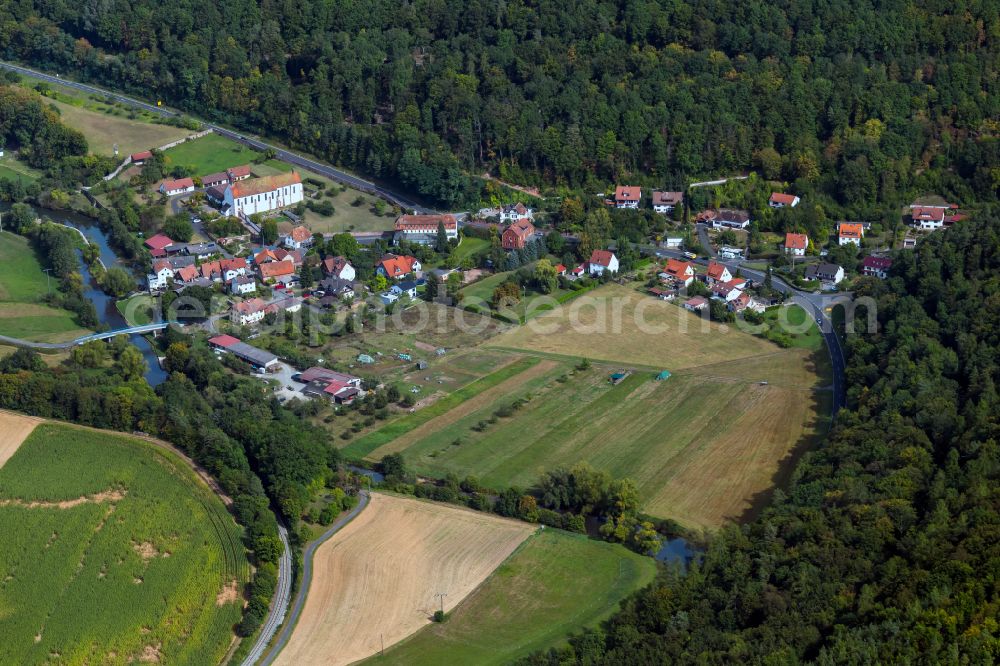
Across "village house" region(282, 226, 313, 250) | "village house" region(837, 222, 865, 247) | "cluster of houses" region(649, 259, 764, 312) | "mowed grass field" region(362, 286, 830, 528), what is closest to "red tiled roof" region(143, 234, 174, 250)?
"village house" region(282, 226, 313, 250)

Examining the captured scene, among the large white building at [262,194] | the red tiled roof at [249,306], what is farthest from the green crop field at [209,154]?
the red tiled roof at [249,306]

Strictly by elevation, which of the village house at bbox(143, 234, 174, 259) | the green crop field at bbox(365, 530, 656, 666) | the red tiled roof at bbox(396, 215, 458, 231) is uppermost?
the red tiled roof at bbox(396, 215, 458, 231)

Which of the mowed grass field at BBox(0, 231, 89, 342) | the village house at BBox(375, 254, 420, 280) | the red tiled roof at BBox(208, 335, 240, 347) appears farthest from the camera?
the village house at BBox(375, 254, 420, 280)

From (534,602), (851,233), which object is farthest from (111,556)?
(851,233)

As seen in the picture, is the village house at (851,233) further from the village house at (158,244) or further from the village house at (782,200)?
the village house at (158,244)

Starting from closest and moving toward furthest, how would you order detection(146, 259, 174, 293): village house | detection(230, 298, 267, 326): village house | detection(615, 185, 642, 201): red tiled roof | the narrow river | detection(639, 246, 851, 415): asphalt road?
detection(639, 246, 851, 415): asphalt road
the narrow river
detection(230, 298, 267, 326): village house
detection(146, 259, 174, 293): village house
detection(615, 185, 642, 201): red tiled roof

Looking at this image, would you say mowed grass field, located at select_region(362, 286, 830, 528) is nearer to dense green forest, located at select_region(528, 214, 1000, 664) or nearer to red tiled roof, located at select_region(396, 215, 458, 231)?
dense green forest, located at select_region(528, 214, 1000, 664)

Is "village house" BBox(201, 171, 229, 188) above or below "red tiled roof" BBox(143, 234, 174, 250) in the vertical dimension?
above
